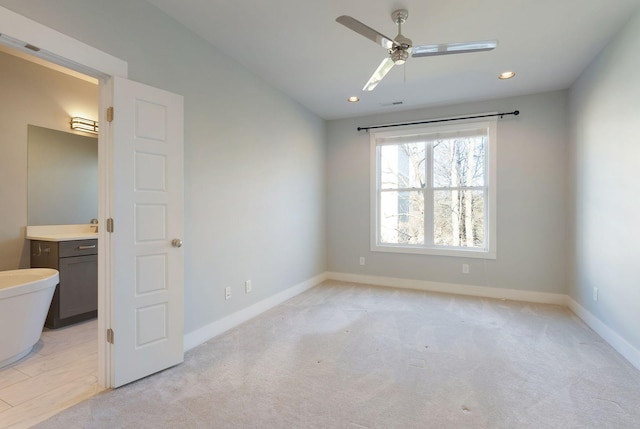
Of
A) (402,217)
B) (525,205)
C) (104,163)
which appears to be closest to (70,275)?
(104,163)

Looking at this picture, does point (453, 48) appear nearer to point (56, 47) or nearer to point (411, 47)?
point (411, 47)

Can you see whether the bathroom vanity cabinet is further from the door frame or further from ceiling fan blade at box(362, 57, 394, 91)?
ceiling fan blade at box(362, 57, 394, 91)

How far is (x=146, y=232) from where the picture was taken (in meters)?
2.15

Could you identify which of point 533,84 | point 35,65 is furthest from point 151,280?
point 533,84

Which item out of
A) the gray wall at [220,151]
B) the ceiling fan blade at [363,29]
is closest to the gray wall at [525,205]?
the gray wall at [220,151]

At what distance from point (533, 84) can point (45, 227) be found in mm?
5674

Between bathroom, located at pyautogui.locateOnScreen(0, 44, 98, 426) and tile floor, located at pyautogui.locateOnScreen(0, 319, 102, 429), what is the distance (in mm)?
20

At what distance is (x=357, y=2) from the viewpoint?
7.25 feet

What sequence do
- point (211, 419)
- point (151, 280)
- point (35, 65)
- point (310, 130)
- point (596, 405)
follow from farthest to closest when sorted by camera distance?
point (310, 130)
point (35, 65)
point (151, 280)
point (596, 405)
point (211, 419)

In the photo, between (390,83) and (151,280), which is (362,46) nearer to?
(390,83)

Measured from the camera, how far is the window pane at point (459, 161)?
436 centimetres

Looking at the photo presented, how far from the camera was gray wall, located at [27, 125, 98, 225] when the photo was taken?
323 centimetres

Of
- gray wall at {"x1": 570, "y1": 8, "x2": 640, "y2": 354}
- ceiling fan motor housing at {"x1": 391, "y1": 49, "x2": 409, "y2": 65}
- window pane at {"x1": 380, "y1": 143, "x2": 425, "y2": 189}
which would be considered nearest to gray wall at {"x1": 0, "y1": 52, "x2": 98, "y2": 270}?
ceiling fan motor housing at {"x1": 391, "y1": 49, "x2": 409, "y2": 65}

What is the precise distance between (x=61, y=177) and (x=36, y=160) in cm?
29
